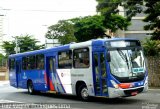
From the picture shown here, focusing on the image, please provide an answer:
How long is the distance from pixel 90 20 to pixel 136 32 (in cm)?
1364

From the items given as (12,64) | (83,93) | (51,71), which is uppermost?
(12,64)

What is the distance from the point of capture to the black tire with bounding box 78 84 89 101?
17469 millimetres

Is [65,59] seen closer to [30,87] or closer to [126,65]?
[126,65]

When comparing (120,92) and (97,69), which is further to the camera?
(97,69)

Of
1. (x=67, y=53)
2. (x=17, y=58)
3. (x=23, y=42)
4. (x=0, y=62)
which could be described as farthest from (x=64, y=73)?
(x=23, y=42)

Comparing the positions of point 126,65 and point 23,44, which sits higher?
point 23,44

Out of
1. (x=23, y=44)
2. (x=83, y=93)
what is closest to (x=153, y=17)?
(x=83, y=93)

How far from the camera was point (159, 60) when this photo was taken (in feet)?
91.1

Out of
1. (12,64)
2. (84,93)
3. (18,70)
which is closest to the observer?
(84,93)

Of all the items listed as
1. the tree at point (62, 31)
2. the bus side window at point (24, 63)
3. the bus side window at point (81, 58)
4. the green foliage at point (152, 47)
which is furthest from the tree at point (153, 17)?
the tree at point (62, 31)

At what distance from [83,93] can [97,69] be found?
68.1 inches

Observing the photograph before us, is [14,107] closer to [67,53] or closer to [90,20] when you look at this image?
[67,53]

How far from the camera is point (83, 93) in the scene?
17656 mm

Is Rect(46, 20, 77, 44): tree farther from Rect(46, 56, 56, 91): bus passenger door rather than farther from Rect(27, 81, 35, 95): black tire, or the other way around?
Rect(46, 56, 56, 91): bus passenger door
